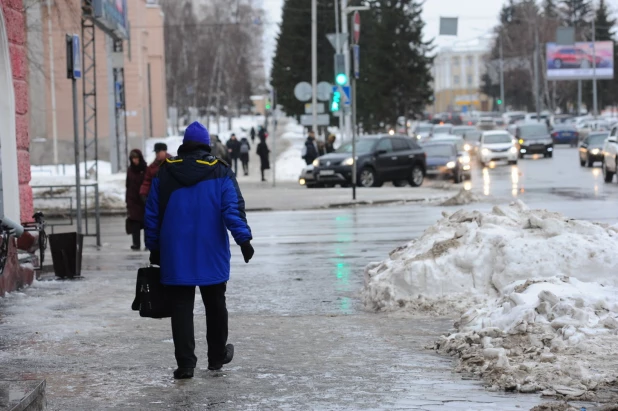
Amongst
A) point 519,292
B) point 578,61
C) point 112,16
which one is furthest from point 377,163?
point 578,61

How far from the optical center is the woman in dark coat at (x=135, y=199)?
1773 centimetres

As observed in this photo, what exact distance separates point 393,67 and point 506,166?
2693cm

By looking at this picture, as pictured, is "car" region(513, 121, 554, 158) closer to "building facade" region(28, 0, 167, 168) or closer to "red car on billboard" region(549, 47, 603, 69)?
"building facade" region(28, 0, 167, 168)

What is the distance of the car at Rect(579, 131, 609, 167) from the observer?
45.3 metres

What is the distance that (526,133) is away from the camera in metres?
58.3

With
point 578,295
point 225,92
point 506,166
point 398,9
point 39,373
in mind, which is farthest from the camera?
point 225,92

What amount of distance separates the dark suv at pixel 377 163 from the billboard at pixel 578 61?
71.7m

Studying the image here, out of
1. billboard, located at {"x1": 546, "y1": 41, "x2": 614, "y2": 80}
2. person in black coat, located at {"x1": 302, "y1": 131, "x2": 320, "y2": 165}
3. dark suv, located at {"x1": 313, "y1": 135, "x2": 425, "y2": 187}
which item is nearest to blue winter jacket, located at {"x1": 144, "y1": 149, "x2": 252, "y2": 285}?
dark suv, located at {"x1": 313, "y1": 135, "x2": 425, "y2": 187}

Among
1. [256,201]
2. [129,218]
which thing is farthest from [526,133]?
[129,218]

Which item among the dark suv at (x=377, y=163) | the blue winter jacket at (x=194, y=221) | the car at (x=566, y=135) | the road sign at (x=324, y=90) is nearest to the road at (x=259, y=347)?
the blue winter jacket at (x=194, y=221)

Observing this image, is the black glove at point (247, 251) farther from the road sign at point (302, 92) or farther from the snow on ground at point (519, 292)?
the road sign at point (302, 92)

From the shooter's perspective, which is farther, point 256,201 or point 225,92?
point 225,92

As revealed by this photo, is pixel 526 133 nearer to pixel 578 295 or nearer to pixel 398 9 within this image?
pixel 398 9

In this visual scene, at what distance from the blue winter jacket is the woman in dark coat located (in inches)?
396
